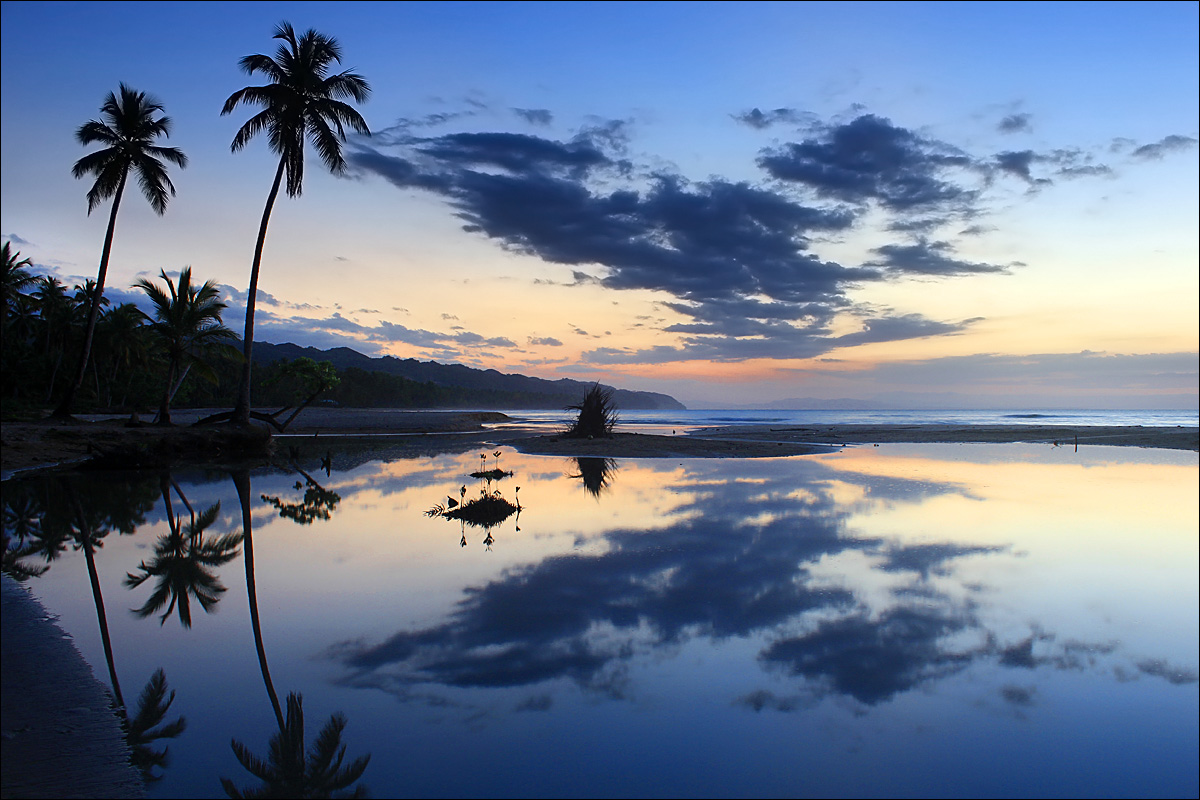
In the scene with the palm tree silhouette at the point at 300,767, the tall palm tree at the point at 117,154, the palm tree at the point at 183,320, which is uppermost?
the tall palm tree at the point at 117,154

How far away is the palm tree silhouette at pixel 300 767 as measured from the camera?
359cm

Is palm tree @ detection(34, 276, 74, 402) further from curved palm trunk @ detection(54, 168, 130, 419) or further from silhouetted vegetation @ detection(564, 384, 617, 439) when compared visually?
silhouetted vegetation @ detection(564, 384, 617, 439)

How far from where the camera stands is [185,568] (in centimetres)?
844

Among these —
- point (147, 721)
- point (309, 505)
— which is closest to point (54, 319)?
point (309, 505)

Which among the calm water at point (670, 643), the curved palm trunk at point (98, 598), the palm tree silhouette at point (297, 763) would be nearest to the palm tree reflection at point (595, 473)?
the calm water at point (670, 643)

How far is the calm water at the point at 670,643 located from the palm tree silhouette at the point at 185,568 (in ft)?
0.25

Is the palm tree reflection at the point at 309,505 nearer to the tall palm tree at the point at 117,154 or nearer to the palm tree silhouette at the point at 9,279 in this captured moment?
the tall palm tree at the point at 117,154

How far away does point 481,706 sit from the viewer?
4559mm

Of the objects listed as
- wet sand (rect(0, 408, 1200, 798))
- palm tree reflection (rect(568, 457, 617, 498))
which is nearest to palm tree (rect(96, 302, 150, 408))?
wet sand (rect(0, 408, 1200, 798))

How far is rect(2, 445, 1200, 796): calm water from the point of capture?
3.88 m

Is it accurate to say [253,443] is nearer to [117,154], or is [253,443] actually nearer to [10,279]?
[117,154]

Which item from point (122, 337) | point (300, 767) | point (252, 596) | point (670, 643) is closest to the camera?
point (300, 767)

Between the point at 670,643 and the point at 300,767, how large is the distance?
3.11 m

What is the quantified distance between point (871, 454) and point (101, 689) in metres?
26.9
